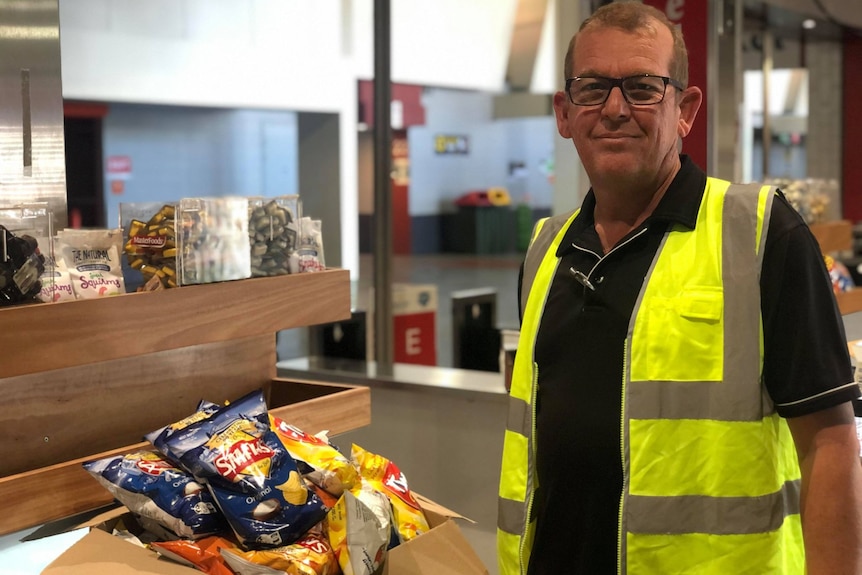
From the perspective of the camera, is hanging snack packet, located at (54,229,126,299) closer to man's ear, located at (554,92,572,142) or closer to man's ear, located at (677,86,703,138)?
man's ear, located at (554,92,572,142)

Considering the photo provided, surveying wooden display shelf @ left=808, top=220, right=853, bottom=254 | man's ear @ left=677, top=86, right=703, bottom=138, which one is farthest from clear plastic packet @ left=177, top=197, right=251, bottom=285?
wooden display shelf @ left=808, top=220, right=853, bottom=254

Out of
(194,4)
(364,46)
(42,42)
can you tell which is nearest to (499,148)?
(364,46)

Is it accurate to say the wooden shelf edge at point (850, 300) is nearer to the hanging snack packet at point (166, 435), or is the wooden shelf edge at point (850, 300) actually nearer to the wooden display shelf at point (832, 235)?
the wooden display shelf at point (832, 235)

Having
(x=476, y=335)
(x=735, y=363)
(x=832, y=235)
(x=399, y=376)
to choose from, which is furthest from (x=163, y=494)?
(x=476, y=335)

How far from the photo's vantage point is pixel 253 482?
5.37ft

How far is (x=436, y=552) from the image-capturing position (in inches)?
68.0

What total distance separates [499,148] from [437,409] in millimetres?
19511

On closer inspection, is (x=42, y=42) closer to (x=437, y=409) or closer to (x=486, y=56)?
(x=437, y=409)

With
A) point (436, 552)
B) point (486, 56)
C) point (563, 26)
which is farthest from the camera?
point (486, 56)

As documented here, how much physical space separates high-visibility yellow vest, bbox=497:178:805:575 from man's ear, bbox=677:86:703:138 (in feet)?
0.53

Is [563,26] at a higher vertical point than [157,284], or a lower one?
higher

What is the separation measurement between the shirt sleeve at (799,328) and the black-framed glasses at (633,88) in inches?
10.8

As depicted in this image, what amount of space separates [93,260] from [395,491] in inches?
27.6

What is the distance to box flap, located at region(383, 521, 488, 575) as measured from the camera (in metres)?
1.69
